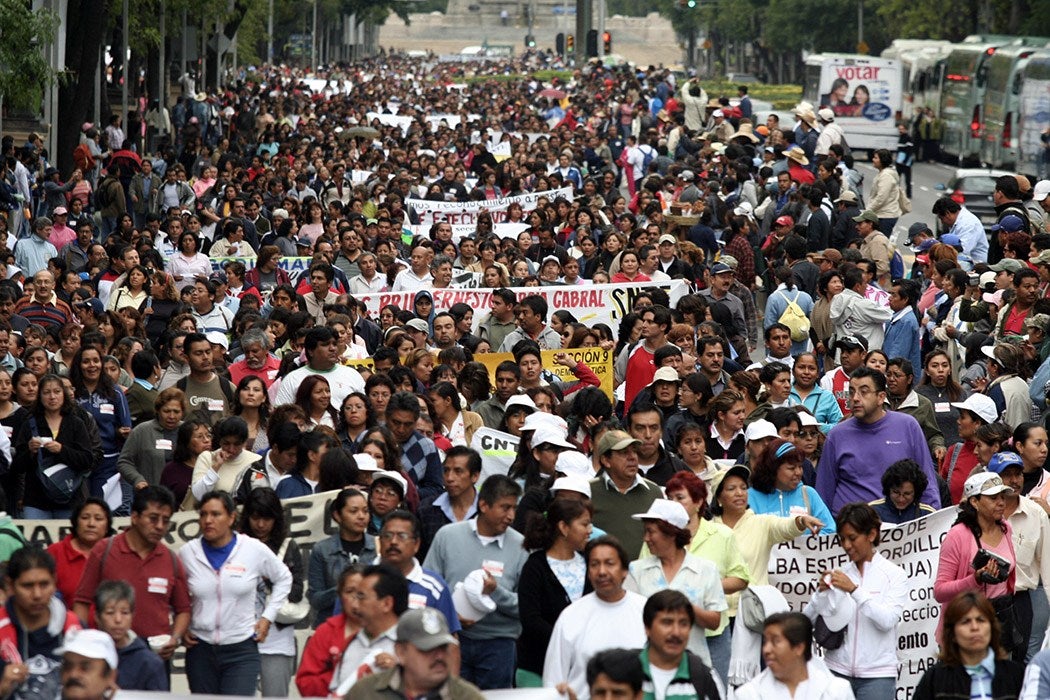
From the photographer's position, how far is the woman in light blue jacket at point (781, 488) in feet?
32.2

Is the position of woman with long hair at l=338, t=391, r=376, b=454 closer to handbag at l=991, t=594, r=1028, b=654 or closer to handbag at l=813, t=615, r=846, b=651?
handbag at l=813, t=615, r=846, b=651

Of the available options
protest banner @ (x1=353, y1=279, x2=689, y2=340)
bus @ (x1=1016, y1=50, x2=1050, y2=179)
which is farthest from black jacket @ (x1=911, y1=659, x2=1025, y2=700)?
bus @ (x1=1016, y1=50, x2=1050, y2=179)

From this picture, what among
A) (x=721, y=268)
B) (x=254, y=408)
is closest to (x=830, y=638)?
(x=254, y=408)

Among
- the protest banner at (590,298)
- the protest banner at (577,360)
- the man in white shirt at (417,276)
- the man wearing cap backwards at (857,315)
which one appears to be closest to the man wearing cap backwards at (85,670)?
the protest banner at (577,360)

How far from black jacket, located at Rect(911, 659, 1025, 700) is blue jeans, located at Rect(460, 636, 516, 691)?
1856 millimetres

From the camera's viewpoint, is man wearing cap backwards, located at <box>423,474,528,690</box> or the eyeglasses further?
man wearing cap backwards, located at <box>423,474,528,690</box>

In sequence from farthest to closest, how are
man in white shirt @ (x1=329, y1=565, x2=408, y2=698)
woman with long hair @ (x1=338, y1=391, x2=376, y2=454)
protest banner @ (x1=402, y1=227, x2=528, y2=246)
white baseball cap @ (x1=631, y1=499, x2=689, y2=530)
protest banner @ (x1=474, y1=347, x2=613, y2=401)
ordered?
protest banner @ (x1=402, y1=227, x2=528, y2=246)
protest banner @ (x1=474, y1=347, x2=613, y2=401)
woman with long hair @ (x1=338, y1=391, x2=376, y2=454)
white baseball cap @ (x1=631, y1=499, x2=689, y2=530)
man in white shirt @ (x1=329, y1=565, x2=408, y2=698)

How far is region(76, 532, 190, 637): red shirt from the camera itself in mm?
8641

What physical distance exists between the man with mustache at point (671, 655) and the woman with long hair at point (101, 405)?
5.76 metres

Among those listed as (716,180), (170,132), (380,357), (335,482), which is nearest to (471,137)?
(170,132)

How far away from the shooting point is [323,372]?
1300 cm

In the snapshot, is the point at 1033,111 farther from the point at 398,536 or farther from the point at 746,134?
the point at 398,536

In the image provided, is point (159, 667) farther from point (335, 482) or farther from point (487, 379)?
point (487, 379)

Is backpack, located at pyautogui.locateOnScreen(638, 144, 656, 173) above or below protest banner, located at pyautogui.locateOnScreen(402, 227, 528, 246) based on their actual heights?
above
